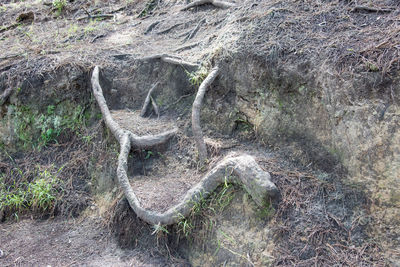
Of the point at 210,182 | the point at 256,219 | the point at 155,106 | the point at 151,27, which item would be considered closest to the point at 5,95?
the point at 155,106

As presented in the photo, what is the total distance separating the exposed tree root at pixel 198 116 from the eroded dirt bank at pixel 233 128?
0.12 m

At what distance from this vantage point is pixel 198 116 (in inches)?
191

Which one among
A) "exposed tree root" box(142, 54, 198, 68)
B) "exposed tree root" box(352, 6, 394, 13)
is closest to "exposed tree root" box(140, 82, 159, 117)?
"exposed tree root" box(142, 54, 198, 68)

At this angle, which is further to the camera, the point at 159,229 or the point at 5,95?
the point at 5,95

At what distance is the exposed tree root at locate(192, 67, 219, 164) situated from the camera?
15.4 feet

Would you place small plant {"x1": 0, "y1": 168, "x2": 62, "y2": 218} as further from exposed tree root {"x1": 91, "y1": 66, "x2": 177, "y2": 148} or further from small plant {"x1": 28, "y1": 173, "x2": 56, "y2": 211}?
exposed tree root {"x1": 91, "y1": 66, "x2": 177, "y2": 148}

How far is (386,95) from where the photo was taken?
3557 mm

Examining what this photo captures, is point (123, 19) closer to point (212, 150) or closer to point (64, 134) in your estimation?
point (64, 134)

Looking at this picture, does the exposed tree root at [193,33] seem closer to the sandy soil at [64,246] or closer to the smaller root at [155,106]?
the smaller root at [155,106]

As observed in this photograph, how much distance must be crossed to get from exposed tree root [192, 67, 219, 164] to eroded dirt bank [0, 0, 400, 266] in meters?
0.12

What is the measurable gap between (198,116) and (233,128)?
50 cm

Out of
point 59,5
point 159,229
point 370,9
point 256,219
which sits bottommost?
point 159,229

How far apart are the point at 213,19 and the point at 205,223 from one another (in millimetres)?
3733

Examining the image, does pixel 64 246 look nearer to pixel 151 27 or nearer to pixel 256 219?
pixel 256 219
